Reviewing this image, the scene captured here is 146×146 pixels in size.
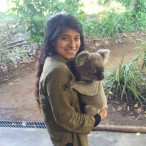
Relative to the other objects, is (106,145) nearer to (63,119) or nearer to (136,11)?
(63,119)

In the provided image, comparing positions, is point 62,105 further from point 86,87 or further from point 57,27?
point 57,27

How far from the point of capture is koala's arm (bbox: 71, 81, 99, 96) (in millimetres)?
1623

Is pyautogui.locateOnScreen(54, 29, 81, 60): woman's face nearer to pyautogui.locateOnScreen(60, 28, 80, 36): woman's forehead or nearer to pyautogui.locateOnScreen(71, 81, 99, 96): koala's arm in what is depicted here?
pyautogui.locateOnScreen(60, 28, 80, 36): woman's forehead

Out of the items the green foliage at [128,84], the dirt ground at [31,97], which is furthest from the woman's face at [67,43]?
the green foliage at [128,84]

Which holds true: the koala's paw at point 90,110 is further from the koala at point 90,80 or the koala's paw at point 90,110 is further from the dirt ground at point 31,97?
the dirt ground at point 31,97

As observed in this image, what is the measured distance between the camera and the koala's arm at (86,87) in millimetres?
1623

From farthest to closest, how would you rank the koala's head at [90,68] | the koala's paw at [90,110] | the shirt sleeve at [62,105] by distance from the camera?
the koala's head at [90,68], the koala's paw at [90,110], the shirt sleeve at [62,105]

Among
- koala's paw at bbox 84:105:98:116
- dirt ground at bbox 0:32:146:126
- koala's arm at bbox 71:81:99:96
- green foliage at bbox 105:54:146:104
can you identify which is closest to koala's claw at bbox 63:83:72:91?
koala's arm at bbox 71:81:99:96

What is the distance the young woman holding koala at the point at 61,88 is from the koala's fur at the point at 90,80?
2.5 inches

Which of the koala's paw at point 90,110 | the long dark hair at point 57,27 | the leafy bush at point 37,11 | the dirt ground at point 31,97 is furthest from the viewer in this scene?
the leafy bush at point 37,11

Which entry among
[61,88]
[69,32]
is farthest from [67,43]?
[61,88]

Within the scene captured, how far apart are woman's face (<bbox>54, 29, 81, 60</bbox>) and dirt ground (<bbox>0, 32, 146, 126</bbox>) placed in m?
1.92

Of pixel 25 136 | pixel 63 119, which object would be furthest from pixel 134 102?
pixel 63 119

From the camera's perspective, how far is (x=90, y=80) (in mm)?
1774
